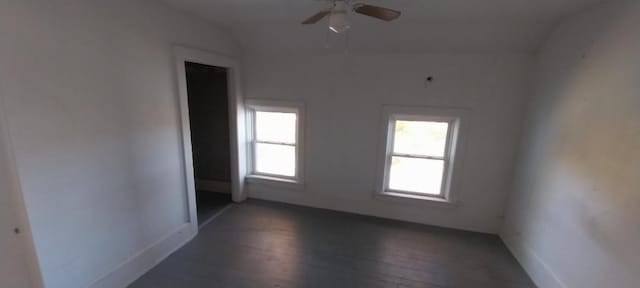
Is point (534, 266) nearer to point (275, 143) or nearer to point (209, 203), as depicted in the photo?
point (275, 143)

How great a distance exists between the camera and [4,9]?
1.43 m

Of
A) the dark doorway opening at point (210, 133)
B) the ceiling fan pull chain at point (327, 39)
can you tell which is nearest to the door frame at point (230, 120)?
the dark doorway opening at point (210, 133)

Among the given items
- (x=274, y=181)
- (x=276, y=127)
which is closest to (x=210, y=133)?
(x=276, y=127)

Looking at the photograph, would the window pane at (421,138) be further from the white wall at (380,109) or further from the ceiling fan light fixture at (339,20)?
the ceiling fan light fixture at (339,20)

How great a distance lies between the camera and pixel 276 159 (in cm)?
402

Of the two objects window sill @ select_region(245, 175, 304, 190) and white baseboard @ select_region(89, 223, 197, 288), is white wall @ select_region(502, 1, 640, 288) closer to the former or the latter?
window sill @ select_region(245, 175, 304, 190)

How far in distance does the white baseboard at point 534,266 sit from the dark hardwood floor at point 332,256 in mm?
67

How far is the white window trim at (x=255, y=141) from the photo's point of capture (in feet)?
12.0

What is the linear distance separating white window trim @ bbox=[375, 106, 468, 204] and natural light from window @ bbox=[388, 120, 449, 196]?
0.15ft

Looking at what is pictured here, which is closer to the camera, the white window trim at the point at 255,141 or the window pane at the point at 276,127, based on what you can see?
the white window trim at the point at 255,141

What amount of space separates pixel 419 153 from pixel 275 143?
80.4 inches

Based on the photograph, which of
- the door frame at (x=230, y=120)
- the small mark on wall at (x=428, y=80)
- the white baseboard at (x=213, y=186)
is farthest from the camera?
the white baseboard at (x=213, y=186)

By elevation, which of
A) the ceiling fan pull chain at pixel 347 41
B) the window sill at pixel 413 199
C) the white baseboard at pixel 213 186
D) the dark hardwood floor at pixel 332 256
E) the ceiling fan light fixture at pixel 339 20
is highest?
the ceiling fan pull chain at pixel 347 41

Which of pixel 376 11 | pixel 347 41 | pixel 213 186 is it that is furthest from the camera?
pixel 213 186
